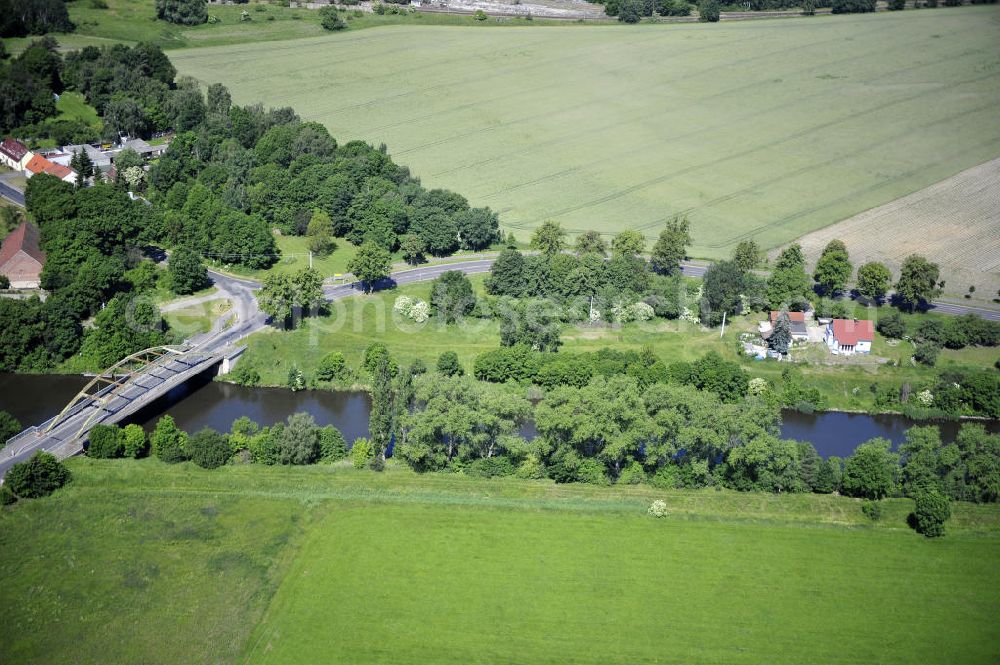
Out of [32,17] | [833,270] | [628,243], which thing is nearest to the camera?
[833,270]

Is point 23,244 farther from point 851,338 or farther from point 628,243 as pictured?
point 851,338

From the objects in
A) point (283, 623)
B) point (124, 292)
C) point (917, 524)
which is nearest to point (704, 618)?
point (917, 524)

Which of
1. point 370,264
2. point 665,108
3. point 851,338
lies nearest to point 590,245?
point 370,264

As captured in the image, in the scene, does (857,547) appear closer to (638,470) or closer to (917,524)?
(917,524)

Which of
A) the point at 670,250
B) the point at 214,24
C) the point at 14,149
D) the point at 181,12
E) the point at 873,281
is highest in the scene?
the point at 181,12

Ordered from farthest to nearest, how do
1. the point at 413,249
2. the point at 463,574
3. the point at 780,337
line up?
the point at 413,249
the point at 780,337
the point at 463,574
